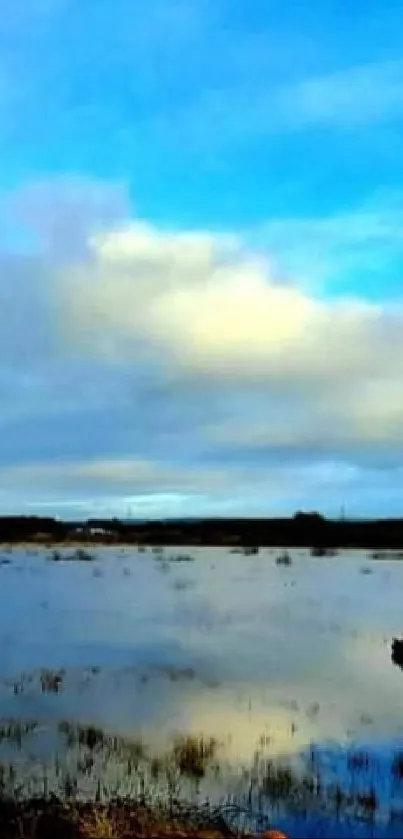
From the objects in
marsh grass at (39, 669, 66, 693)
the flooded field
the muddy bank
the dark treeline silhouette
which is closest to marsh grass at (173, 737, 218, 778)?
the flooded field

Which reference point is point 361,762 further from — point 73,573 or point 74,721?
point 73,573

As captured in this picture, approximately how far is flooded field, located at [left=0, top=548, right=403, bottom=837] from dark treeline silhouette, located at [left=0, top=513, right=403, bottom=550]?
223 ft

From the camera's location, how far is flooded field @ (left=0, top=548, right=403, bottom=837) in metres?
14.4

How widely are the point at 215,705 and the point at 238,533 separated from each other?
338 feet

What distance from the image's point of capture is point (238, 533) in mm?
123750

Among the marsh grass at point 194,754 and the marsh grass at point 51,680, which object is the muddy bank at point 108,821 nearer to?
the marsh grass at point 194,754

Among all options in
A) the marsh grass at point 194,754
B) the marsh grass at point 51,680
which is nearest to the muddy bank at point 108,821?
the marsh grass at point 194,754

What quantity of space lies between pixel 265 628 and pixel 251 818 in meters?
22.0

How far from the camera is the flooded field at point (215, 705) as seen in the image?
1445 cm

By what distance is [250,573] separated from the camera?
64.7 m

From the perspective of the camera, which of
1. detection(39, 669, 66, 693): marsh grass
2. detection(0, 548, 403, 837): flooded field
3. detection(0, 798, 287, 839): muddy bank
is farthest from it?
detection(39, 669, 66, 693): marsh grass

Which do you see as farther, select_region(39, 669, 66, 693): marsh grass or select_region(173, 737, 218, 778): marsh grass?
select_region(39, 669, 66, 693): marsh grass

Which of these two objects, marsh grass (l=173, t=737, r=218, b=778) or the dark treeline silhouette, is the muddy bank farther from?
the dark treeline silhouette

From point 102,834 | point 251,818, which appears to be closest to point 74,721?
point 251,818
